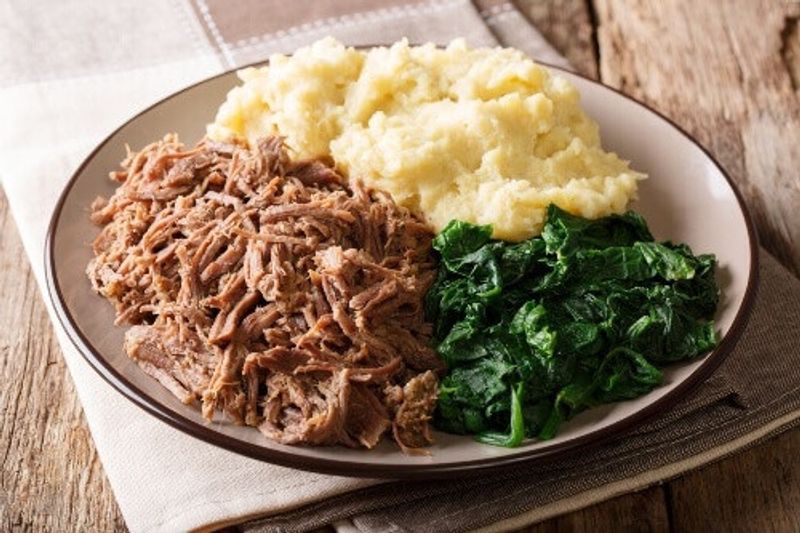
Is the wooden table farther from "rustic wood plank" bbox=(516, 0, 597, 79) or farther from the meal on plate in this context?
the meal on plate

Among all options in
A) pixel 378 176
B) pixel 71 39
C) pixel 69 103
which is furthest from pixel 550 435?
pixel 71 39

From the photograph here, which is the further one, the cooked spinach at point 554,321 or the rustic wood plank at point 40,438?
the rustic wood plank at point 40,438

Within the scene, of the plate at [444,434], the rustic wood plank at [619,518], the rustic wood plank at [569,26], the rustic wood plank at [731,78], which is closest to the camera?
the plate at [444,434]

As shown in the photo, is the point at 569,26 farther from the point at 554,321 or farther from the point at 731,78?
the point at 554,321

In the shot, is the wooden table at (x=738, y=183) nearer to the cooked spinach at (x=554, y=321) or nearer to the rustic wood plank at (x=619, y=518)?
the rustic wood plank at (x=619, y=518)

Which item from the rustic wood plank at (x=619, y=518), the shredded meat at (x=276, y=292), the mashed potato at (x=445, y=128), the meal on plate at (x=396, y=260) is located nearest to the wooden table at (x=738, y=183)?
the rustic wood plank at (x=619, y=518)

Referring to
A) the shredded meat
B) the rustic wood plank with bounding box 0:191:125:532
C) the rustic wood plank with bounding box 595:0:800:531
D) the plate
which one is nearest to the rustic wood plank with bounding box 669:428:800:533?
the plate

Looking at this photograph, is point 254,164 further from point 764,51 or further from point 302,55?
point 764,51
